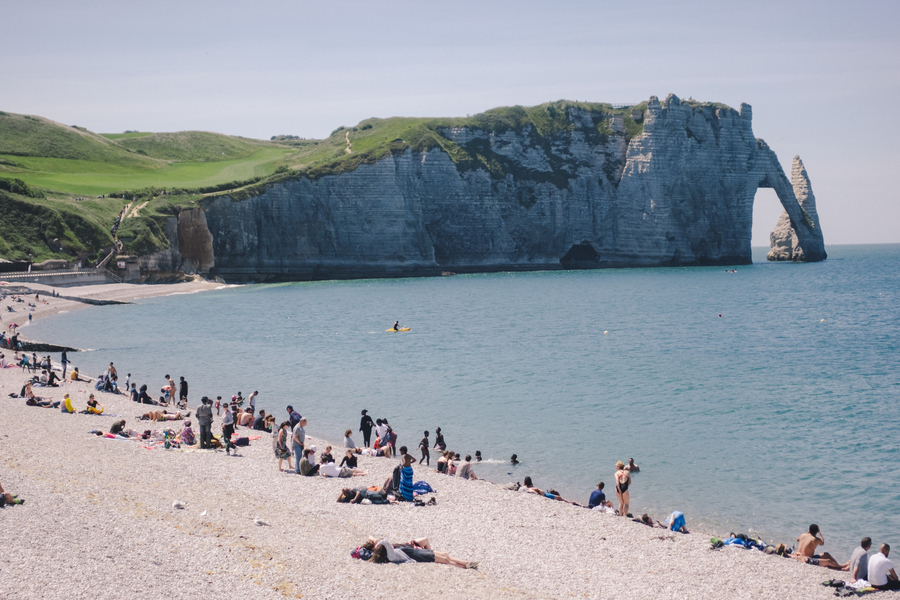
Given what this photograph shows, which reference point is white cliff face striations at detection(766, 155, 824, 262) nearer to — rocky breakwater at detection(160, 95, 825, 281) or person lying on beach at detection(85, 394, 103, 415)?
rocky breakwater at detection(160, 95, 825, 281)

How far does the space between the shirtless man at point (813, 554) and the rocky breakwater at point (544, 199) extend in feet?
344

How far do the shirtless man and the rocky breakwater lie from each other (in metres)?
105

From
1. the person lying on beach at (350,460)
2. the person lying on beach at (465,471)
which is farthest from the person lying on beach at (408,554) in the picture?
the person lying on beach at (350,460)

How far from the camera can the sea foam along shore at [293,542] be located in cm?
1221

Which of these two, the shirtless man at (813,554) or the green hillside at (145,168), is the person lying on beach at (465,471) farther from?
the green hillside at (145,168)

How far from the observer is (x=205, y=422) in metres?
22.9

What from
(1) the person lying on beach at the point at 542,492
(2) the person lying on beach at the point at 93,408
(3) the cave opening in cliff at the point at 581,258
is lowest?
(1) the person lying on beach at the point at 542,492

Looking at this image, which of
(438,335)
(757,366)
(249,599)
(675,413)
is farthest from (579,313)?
(249,599)

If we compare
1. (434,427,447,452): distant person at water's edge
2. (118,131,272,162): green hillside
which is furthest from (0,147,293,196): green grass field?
(434,427,447,452): distant person at water's edge

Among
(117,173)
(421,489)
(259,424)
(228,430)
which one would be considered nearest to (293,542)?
(421,489)

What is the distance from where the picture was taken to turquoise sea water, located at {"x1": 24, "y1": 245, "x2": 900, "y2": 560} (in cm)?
2183

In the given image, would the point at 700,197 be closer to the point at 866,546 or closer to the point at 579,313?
the point at 579,313

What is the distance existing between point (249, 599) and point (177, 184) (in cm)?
11945

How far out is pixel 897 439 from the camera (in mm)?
26062
